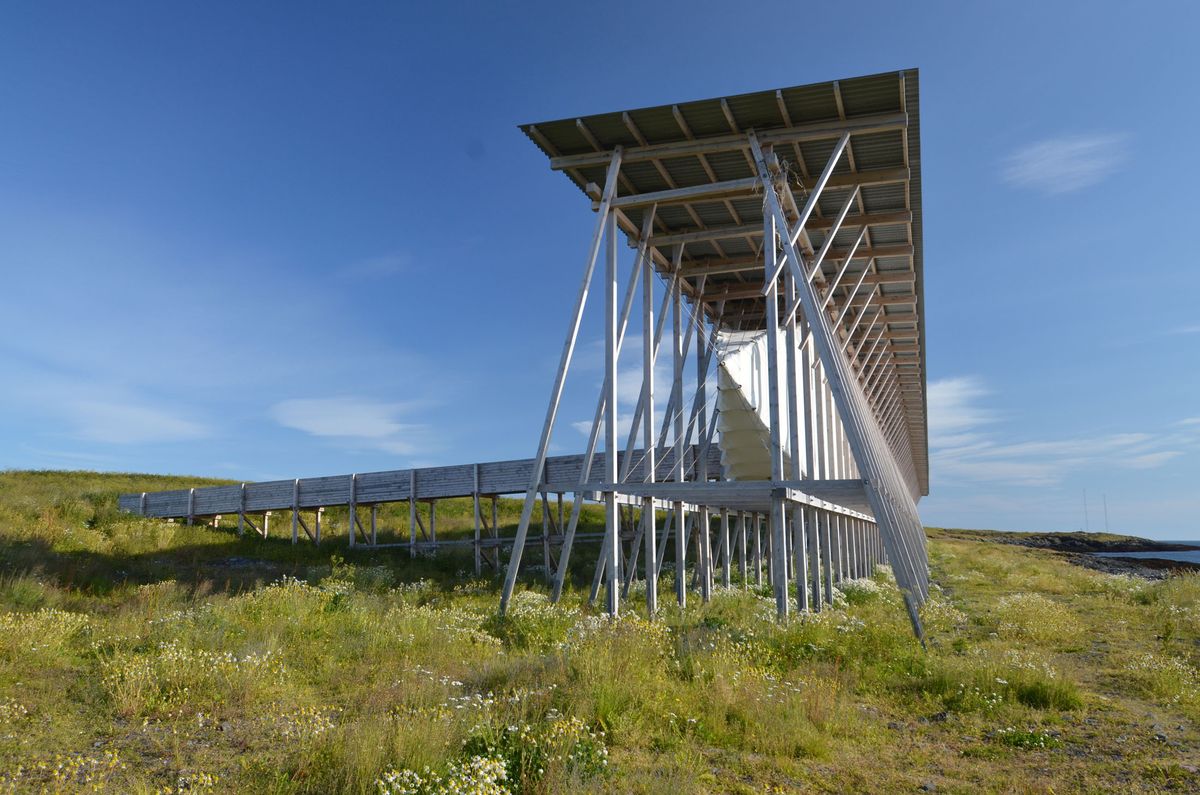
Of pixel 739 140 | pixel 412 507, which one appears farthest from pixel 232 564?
pixel 739 140

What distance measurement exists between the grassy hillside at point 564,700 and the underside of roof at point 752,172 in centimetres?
882

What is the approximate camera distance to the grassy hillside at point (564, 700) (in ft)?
20.7

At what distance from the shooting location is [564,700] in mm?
7891

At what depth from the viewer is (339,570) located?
21125 mm

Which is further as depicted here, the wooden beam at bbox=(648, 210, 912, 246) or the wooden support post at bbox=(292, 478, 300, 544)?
the wooden support post at bbox=(292, 478, 300, 544)

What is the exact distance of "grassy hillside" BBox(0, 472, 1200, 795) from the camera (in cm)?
632

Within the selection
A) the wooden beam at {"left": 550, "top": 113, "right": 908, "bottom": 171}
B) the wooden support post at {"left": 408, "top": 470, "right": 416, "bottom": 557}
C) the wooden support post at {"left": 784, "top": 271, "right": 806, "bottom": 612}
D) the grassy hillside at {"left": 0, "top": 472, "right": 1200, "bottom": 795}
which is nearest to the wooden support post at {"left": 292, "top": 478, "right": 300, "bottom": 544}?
the wooden support post at {"left": 408, "top": 470, "right": 416, "bottom": 557}

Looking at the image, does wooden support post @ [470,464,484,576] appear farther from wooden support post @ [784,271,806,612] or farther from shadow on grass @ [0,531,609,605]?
wooden support post @ [784,271,806,612]

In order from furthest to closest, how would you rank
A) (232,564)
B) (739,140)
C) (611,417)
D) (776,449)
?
(232,564)
(611,417)
(739,140)
(776,449)

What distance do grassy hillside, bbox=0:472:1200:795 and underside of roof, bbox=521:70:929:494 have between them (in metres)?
8.82

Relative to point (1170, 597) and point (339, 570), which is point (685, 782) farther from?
point (1170, 597)

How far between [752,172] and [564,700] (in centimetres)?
1354

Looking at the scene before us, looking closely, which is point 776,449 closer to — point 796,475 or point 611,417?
point 796,475

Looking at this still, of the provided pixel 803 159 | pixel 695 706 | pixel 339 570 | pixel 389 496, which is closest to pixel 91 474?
pixel 389 496
